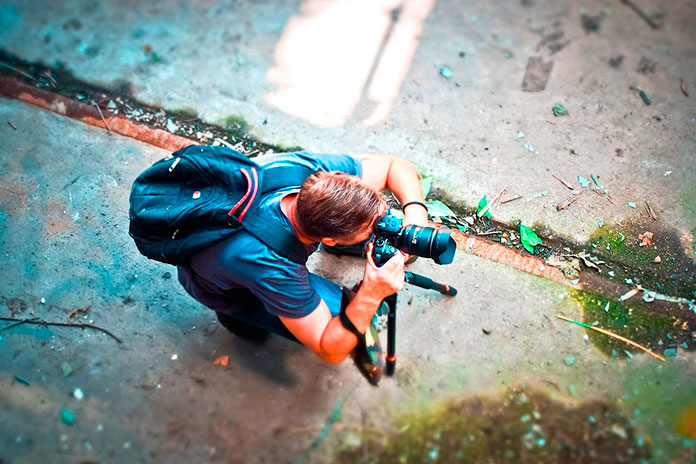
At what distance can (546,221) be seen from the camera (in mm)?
3107

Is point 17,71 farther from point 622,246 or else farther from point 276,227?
point 622,246

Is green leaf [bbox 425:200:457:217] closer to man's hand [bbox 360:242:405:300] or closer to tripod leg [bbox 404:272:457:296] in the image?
tripod leg [bbox 404:272:457:296]

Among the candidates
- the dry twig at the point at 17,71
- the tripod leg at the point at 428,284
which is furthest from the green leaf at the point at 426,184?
the dry twig at the point at 17,71

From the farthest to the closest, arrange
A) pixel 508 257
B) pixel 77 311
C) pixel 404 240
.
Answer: pixel 508 257
pixel 77 311
pixel 404 240

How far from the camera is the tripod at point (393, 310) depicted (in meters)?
2.33

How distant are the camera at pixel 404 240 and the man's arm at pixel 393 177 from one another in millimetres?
388

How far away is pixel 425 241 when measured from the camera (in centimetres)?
198

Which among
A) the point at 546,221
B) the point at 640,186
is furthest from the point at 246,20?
the point at 640,186

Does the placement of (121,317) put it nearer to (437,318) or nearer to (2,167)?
(2,167)

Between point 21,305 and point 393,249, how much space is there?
216 centimetres

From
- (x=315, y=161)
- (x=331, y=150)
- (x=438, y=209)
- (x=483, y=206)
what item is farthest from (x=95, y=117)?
(x=483, y=206)

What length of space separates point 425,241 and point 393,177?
58 centimetres

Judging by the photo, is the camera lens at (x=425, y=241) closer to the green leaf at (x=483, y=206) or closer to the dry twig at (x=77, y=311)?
the green leaf at (x=483, y=206)

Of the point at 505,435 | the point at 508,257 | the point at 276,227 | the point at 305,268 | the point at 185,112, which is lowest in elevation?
Result: the point at 505,435
